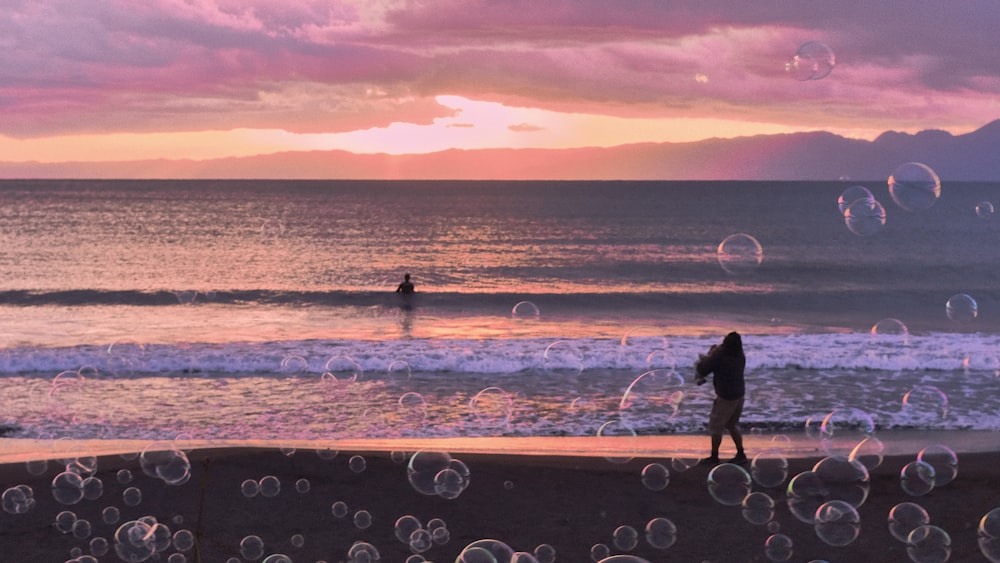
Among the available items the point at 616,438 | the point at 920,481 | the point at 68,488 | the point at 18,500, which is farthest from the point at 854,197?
the point at 18,500

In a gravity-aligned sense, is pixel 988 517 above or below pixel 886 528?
above

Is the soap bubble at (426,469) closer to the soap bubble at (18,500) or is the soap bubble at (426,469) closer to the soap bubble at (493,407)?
the soap bubble at (18,500)

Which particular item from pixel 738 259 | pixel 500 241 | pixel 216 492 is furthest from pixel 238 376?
pixel 500 241

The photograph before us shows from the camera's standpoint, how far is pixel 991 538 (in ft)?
24.2

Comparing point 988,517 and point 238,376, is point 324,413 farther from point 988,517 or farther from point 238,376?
point 988,517

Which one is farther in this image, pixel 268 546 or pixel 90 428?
pixel 90 428

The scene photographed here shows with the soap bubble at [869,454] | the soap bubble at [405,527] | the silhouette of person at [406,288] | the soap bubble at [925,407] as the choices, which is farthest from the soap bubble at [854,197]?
the silhouette of person at [406,288]

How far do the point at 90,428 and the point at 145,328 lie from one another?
14743 mm

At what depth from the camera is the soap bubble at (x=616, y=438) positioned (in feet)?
42.0

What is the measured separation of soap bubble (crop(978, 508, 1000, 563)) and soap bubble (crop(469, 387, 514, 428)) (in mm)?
7902

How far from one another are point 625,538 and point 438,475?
1945mm

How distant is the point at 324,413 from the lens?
1559 cm

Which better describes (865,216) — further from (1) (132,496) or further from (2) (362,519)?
(1) (132,496)

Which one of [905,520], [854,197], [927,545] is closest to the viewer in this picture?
[927,545]
